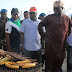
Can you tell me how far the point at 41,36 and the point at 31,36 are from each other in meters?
0.28

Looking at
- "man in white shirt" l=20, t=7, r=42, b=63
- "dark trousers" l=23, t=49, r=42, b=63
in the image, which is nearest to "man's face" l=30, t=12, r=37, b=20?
"man in white shirt" l=20, t=7, r=42, b=63

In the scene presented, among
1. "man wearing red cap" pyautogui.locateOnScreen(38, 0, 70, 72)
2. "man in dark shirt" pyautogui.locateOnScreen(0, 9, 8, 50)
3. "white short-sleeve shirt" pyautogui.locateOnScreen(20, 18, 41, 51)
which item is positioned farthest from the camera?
"man in dark shirt" pyautogui.locateOnScreen(0, 9, 8, 50)

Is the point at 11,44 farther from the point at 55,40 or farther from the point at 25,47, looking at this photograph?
the point at 55,40

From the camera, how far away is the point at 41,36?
12.5 feet

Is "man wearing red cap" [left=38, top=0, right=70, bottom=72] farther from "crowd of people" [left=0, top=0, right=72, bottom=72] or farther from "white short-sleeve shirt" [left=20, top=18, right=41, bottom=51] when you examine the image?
"white short-sleeve shirt" [left=20, top=18, right=41, bottom=51]

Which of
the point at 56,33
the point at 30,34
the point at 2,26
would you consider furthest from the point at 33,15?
the point at 2,26

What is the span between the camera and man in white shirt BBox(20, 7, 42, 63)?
3.90 meters

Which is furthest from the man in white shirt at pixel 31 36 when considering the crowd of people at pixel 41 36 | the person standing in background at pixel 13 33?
the person standing in background at pixel 13 33

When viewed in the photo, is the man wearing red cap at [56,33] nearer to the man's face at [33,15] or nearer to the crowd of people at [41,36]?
the crowd of people at [41,36]

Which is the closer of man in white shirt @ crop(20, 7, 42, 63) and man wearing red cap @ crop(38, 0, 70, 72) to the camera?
man wearing red cap @ crop(38, 0, 70, 72)

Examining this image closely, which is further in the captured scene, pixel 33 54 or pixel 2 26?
pixel 2 26

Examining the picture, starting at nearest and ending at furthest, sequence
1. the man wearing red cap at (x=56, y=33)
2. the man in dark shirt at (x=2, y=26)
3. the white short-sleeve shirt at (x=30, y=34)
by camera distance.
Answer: the man wearing red cap at (x=56, y=33)
the white short-sleeve shirt at (x=30, y=34)
the man in dark shirt at (x=2, y=26)

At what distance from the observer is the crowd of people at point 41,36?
3277 millimetres

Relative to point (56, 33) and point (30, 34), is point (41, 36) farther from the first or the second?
point (56, 33)
